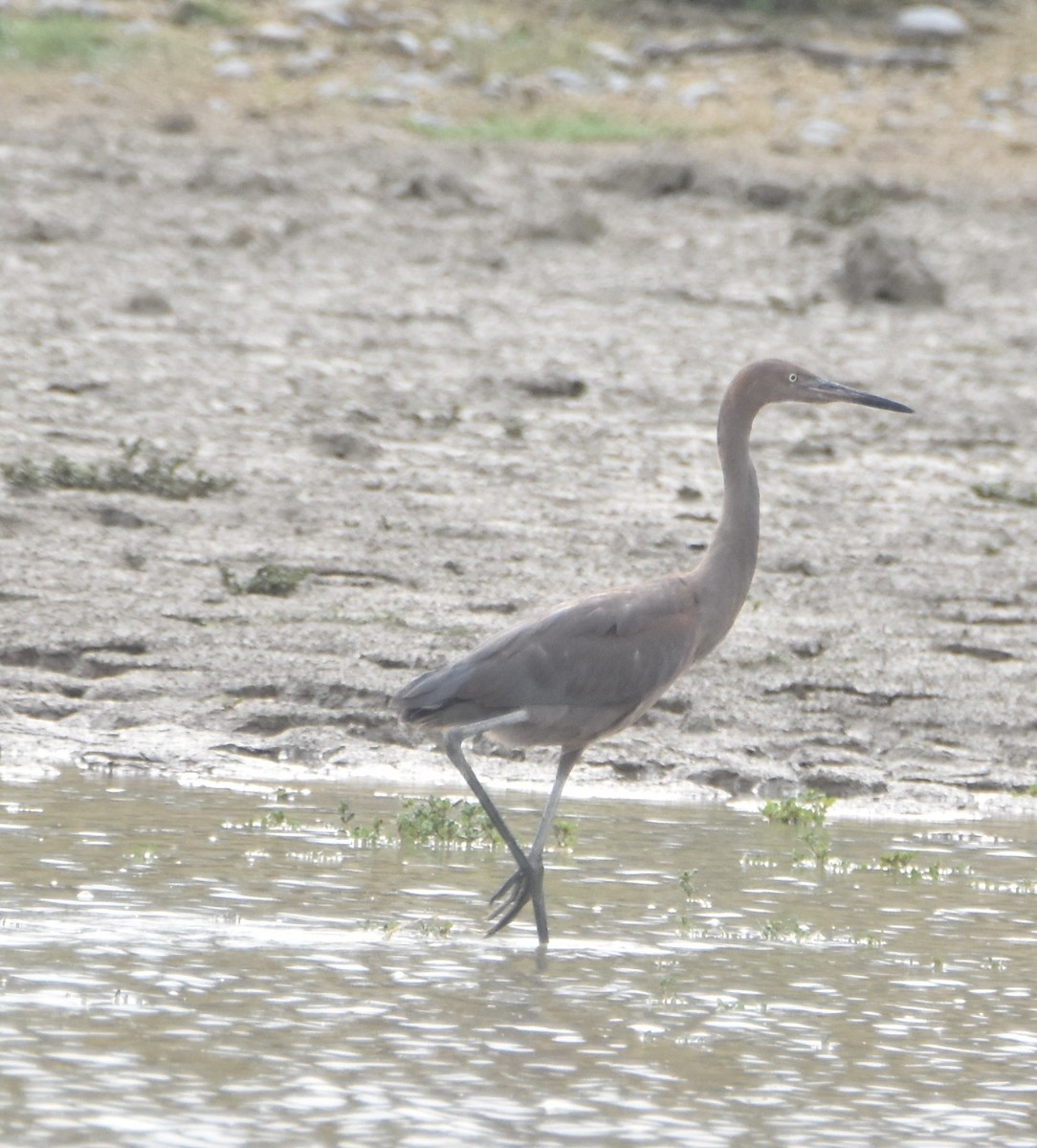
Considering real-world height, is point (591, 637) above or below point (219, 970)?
above

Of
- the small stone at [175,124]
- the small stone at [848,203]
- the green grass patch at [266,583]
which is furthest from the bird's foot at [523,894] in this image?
the small stone at [175,124]

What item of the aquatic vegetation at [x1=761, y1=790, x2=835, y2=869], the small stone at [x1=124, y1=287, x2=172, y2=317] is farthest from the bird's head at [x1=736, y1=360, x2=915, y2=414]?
the small stone at [x1=124, y1=287, x2=172, y2=317]

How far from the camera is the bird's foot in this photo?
607 centimetres

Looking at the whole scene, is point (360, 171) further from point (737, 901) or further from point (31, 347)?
point (737, 901)

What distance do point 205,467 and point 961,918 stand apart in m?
5.56

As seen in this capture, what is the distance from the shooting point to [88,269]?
1568cm

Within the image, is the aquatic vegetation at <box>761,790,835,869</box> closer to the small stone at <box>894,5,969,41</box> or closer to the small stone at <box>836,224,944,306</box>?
the small stone at <box>836,224,944,306</box>

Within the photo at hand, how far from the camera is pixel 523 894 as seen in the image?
615 cm

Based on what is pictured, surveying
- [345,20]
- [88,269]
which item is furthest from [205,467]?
[345,20]

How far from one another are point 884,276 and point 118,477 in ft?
26.2

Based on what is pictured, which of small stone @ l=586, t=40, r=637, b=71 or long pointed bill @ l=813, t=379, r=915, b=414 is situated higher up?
small stone @ l=586, t=40, r=637, b=71

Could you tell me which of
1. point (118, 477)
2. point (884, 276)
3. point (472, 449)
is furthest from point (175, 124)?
point (118, 477)

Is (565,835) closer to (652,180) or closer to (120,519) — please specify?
(120,519)

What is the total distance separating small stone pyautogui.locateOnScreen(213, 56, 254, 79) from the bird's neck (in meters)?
18.6
